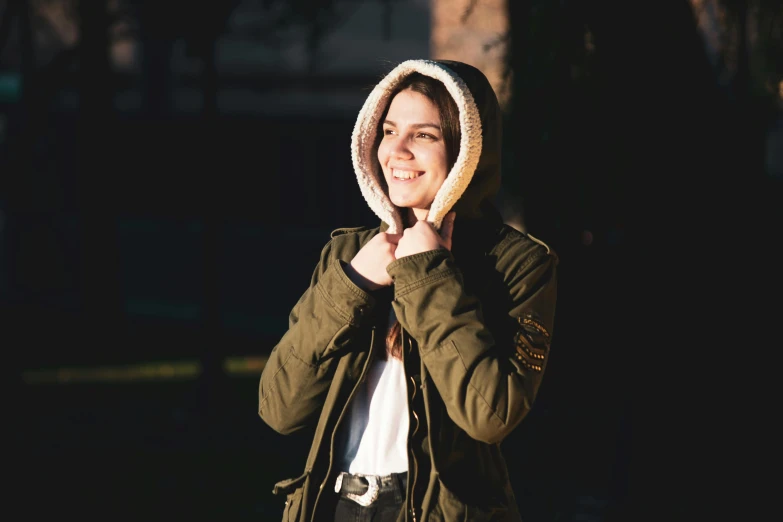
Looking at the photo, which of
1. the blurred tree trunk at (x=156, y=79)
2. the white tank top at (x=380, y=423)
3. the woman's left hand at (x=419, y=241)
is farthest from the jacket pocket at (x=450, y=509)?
the blurred tree trunk at (x=156, y=79)

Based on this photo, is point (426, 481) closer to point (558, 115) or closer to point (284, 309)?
point (558, 115)

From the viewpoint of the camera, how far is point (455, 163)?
255 cm

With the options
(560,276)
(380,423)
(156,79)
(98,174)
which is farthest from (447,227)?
(156,79)

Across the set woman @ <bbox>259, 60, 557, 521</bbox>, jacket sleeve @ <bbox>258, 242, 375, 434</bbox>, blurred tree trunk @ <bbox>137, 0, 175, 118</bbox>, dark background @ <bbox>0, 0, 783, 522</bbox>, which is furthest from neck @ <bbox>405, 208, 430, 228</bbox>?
blurred tree trunk @ <bbox>137, 0, 175, 118</bbox>

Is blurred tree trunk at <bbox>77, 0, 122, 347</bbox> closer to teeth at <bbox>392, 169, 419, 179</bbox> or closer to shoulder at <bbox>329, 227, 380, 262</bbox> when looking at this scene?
shoulder at <bbox>329, 227, 380, 262</bbox>

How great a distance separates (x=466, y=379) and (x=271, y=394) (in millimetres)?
536

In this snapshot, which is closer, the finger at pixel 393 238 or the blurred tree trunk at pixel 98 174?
the finger at pixel 393 238

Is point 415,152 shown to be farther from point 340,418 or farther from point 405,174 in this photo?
point 340,418

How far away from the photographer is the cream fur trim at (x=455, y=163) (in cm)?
251

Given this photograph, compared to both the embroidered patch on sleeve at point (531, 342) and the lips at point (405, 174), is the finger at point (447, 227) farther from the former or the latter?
the embroidered patch on sleeve at point (531, 342)

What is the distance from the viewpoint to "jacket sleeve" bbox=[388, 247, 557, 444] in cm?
237

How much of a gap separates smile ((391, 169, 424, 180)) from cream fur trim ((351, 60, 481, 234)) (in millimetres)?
76

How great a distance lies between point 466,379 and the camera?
2.38m

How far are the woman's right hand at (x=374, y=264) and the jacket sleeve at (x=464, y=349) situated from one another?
0.05 metres
